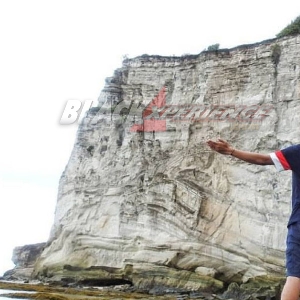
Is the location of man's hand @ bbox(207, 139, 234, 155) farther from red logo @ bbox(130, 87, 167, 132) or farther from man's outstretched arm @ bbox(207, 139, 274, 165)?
red logo @ bbox(130, 87, 167, 132)

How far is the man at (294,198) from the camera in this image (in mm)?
3343

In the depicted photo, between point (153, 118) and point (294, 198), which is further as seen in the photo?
point (153, 118)

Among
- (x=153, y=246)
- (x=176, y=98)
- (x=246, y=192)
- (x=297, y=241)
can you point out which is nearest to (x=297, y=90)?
(x=246, y=192)

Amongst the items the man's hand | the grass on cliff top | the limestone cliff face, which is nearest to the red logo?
the limestone cliff face

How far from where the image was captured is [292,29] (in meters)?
29.7

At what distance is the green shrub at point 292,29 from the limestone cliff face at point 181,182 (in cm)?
230

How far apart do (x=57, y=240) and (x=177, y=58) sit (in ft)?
37.1

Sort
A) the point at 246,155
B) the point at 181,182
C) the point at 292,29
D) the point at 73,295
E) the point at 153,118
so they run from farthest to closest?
the point at 153,118, the point at 292,29, the point at 181,182, the point at 73,295, the point at 246,155

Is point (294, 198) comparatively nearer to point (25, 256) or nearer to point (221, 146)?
point (221, 146)

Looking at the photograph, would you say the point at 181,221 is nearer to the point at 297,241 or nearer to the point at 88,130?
the point at 88,130

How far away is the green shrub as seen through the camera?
96.3ft

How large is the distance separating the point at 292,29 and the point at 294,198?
2751 cm

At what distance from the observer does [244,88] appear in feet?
91.6

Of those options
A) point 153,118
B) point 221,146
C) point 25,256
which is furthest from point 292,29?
point 221,146
